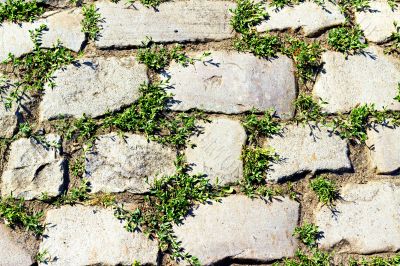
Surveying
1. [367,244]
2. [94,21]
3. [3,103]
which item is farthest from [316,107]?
[3,103]

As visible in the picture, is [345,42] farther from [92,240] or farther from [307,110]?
[92,240]

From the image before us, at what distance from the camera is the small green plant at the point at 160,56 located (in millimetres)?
3160

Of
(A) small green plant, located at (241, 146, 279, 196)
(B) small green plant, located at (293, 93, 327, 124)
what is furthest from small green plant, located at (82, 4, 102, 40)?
(B) small green plant, located at (293, 93, 327, 124)

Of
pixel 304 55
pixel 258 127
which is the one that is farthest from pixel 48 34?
pixel 304 55

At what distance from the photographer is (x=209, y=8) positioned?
3365mm

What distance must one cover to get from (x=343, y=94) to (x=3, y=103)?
5.69ft

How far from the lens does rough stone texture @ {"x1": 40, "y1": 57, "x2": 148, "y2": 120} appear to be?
9.95ft

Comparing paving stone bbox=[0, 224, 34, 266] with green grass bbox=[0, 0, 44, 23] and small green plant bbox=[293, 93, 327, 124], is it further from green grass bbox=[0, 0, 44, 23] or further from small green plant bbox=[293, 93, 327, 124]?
small green plant bbox=[293, 93, 327, 124]

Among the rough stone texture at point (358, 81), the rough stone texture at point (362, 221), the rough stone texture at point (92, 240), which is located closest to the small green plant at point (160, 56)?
the rough stone texture at point (358, 81)

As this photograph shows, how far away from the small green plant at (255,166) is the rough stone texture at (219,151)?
31 mm

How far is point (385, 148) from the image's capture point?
3182mm

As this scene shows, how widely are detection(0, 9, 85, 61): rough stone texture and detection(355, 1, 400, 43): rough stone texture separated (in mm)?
1548

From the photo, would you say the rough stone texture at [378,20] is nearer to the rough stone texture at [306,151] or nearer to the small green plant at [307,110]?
the small green plant at [307,110]

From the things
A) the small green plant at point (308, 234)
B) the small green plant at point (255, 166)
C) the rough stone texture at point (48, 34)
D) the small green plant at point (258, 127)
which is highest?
the rough stone texture at point (48, 34)
